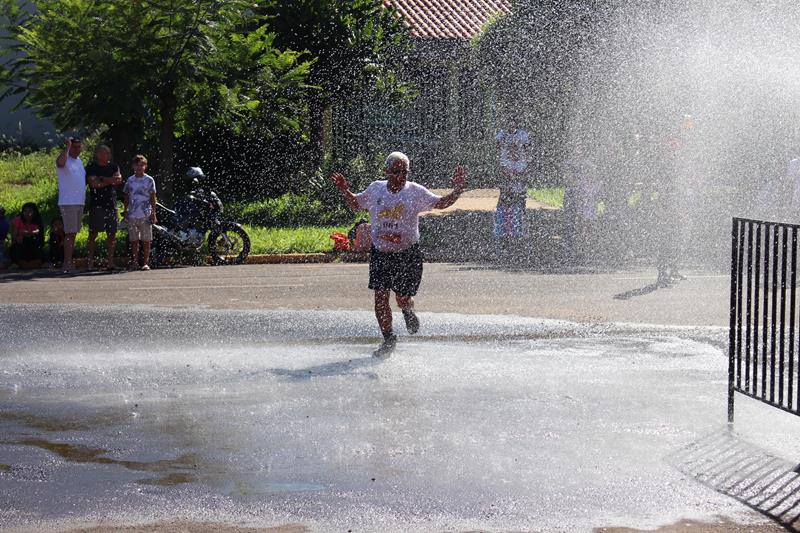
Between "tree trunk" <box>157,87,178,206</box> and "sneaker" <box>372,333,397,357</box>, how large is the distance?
11.9m

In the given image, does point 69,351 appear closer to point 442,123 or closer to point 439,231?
point 439,231

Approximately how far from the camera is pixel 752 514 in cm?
694

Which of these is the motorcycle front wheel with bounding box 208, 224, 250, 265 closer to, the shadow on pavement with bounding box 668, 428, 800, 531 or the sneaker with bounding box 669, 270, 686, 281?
the sneaker with bounding box 669, 270, 686, 281

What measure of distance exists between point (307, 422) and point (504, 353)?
3123mm

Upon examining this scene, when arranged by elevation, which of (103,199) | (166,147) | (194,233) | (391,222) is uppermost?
(166,147)

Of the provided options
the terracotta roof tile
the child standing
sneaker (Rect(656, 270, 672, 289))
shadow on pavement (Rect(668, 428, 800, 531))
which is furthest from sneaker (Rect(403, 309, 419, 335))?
the terracotta roof tile

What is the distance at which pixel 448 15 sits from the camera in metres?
41.7

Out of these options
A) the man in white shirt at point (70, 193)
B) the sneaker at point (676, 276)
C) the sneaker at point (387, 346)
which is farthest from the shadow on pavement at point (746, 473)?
the man in white shirt at point (70, 193)

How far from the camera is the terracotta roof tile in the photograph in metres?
39.9

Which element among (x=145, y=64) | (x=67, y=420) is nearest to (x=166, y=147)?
(x=145, y=64)

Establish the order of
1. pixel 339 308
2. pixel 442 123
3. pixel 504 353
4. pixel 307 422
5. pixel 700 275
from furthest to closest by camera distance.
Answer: pixel 442 123, pixel 700 275, pixel 339 308, pixel 504 353, pixel 307 422

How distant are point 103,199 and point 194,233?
143cm

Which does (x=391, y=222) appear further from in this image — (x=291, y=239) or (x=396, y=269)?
(x=291, y=239)

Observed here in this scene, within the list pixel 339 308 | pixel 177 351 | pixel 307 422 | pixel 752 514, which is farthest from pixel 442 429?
pixel 339 308
